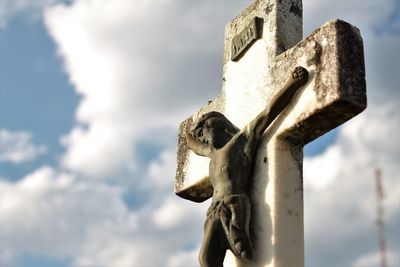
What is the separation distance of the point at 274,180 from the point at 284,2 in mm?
1393

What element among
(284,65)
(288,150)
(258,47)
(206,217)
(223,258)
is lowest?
(223,258)

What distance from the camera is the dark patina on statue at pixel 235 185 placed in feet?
13.3

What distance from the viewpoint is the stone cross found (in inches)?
154

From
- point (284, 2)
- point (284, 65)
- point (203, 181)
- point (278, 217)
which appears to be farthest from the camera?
point (203, 181)

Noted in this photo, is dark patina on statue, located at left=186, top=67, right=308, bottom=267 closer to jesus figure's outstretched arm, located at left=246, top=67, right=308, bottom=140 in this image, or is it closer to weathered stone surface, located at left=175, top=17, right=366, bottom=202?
jesus figure's outstretched arm, located at left=246, top=67, right=308, bottom=140

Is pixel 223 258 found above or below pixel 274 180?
below

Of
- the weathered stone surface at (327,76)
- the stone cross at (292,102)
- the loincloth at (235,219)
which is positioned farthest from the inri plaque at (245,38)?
the loincloth at (235,219)

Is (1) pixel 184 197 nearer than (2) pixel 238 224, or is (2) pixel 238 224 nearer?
(2) pixel 238 224

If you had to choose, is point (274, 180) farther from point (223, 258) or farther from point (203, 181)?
point (203, 181)

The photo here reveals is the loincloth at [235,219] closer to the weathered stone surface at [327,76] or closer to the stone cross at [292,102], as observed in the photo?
the stone cross at [292,102]

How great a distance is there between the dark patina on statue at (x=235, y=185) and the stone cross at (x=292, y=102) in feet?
0.20

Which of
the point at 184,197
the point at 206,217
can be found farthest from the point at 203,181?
the point at 206,217

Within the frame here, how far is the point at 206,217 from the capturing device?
4.26 m

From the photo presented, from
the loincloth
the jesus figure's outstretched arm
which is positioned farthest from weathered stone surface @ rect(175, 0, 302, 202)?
the loincloth
